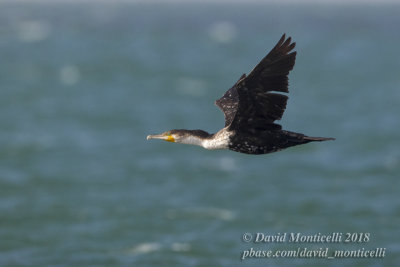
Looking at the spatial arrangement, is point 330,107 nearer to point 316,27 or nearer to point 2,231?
point 2,231

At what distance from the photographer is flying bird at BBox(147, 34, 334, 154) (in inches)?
495

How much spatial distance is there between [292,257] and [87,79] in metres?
37.4

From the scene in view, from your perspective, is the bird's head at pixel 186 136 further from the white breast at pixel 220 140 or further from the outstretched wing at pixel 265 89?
the outstretched wing at pixel 265 89

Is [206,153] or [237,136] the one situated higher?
[206,153]

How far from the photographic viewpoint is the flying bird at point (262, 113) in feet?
41.2

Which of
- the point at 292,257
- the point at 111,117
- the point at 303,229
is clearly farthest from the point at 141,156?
the point at 292,257

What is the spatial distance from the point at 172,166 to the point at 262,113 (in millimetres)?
22020

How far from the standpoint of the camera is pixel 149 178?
33156mm

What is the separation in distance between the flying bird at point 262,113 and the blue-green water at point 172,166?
9.79 m

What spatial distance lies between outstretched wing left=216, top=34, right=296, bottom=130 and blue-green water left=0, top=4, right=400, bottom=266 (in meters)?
10.0

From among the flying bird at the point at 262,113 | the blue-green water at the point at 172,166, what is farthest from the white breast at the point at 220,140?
the blue-green water at the point at 172,166

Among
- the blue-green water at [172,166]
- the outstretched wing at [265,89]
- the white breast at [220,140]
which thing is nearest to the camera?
the outstretched wing at [265,89]

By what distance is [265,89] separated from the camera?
502 inches

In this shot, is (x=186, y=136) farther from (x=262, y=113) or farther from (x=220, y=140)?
(x=262, y=113)
